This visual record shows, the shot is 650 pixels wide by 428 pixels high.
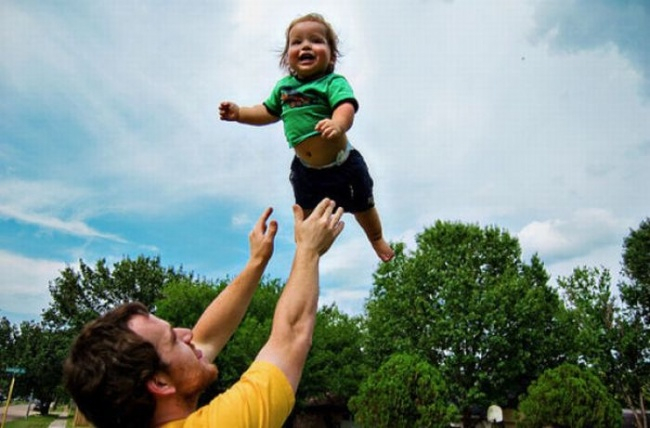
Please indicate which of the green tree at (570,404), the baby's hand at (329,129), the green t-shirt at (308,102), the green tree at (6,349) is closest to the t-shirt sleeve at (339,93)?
the green t-shirt at (308,102)

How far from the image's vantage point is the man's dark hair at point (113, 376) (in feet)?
7.78

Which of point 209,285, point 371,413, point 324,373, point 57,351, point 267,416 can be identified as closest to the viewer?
point 267,416

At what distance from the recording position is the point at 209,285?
35.9 m

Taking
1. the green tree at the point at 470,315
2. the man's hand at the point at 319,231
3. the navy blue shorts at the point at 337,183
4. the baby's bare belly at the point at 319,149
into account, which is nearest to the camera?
the man's hand at the point at 319,231

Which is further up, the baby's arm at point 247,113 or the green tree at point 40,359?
the green tree at point 40,359

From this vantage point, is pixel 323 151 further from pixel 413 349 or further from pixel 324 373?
pixel 324 373

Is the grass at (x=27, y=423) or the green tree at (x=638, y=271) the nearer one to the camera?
the green tree at (x=638, y=271)

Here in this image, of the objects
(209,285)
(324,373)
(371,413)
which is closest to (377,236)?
(371,413)

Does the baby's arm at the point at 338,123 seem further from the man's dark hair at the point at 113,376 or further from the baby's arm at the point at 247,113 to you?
the man's dark hair at the point at 113,376

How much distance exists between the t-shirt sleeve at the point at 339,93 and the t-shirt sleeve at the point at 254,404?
1.79 meters

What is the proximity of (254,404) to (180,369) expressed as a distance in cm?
51

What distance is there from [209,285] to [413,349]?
609 inches

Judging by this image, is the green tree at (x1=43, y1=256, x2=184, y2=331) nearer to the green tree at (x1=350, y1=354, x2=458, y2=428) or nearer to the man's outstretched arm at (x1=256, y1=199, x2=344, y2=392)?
the green tree at (x1=350, y1=354, x2=458, y2=428)

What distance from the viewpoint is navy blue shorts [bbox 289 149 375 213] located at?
146 inches
